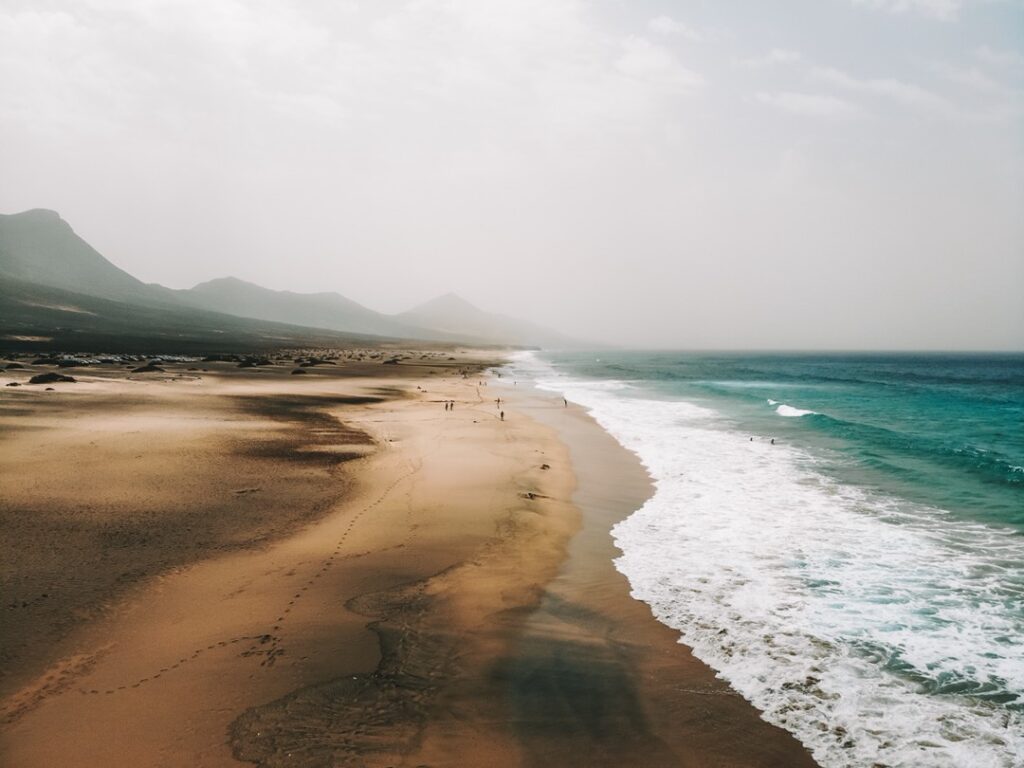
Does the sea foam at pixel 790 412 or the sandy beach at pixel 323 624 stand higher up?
the sea foam at pixel 790 412

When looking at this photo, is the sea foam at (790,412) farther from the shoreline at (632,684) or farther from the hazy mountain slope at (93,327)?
the hazy mountain slope at (93,327)

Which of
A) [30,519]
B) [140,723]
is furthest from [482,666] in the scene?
[30,519]

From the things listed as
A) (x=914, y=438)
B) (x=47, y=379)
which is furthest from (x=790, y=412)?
(x=47, y=379)

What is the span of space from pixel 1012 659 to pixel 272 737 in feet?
29.5

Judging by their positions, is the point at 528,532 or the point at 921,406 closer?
the point at 528,532

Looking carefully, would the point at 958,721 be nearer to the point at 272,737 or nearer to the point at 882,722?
the point at 882,722

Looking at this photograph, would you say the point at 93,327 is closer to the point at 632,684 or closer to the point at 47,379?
the point at 47,379

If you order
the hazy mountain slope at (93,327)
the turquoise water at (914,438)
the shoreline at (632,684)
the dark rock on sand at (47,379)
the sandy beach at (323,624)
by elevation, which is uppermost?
the hazy mountain slope at (93,327)

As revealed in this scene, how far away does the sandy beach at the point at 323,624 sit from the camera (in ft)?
16.2

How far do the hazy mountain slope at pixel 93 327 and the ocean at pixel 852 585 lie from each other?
7370cm

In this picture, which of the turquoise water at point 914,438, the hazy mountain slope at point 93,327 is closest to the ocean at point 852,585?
the turquoise water at point 914,438

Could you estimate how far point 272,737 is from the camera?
4.83 meters

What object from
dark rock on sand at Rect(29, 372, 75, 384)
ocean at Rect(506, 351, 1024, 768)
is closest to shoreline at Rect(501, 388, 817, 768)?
ocean at Rect(506, 351, 1024, 768)

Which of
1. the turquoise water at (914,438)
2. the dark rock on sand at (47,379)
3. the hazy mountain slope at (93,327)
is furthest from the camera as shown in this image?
the hazy mountain slope at (93,327)
